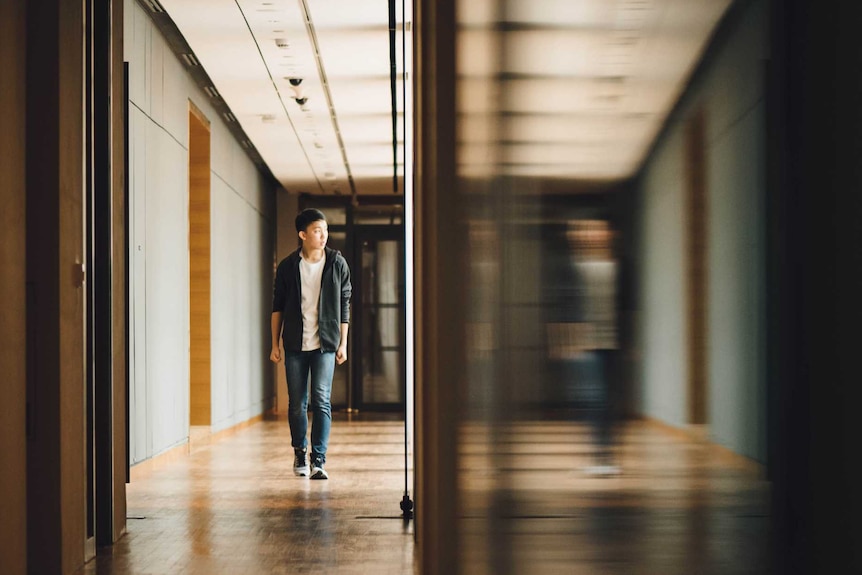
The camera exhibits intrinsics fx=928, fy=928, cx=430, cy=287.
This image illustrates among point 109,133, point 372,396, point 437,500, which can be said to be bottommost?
point 372,396

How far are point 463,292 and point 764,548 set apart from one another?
3.73ft

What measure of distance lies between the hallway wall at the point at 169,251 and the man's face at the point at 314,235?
4.11 ft

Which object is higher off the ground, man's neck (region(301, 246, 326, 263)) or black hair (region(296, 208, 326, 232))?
black hair (region(296, 208, 326, 232))

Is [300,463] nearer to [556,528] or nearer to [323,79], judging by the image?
[323,79]

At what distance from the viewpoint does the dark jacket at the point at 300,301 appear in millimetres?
5590

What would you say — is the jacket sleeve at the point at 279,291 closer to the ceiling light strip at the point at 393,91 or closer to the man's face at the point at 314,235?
the man's face at the point at 314,235

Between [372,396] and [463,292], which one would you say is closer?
[463,292]

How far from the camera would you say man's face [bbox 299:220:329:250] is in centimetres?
564

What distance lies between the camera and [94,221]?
361cm

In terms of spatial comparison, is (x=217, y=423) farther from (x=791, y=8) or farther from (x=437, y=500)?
(x=791, y=8)

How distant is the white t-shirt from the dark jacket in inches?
0.9

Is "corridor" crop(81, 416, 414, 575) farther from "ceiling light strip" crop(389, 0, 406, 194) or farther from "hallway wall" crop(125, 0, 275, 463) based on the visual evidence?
"ceiling light strip" crop(389, 0, 406, 194)

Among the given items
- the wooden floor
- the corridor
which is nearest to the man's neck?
the corridor

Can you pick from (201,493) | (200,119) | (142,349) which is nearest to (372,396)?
(200,119)
